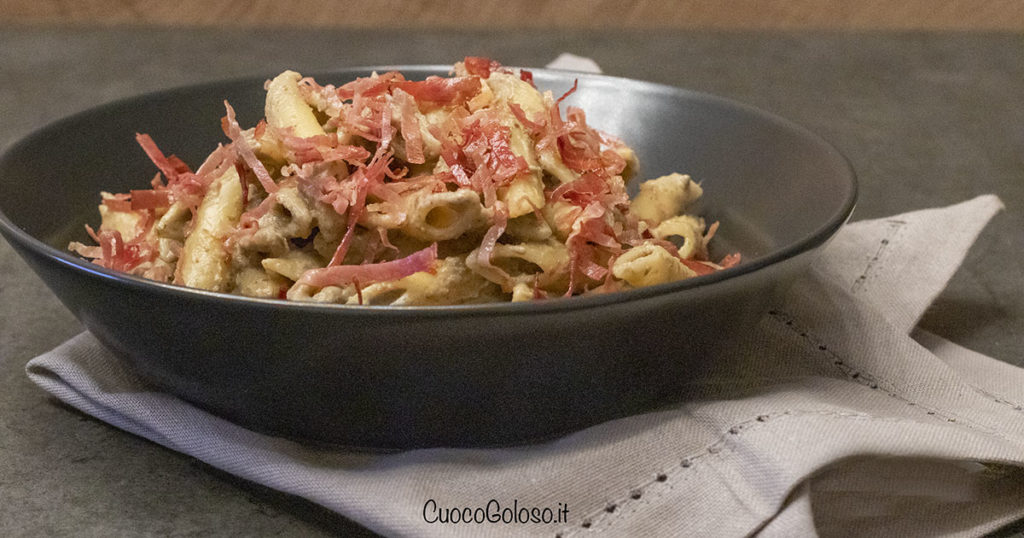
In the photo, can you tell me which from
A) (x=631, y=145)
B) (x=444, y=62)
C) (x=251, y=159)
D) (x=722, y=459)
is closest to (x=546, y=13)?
(x=444, y=62)

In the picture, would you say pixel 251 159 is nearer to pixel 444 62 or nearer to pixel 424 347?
pixel 424 347

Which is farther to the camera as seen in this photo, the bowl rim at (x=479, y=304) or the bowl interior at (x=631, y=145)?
the bowl interior at (x=631, y=145)

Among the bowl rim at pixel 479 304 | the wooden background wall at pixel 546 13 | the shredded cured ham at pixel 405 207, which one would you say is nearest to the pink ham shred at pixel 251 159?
the shredded cured ham at pixel 405 207

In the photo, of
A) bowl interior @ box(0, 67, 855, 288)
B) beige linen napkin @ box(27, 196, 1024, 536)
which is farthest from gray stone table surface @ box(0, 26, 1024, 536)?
bowl interior @ box(0, 67, 855, 288)

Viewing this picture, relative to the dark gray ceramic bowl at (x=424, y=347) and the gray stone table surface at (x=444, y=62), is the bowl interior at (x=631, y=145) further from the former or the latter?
the gray stone table surface at (x=444, y=62)

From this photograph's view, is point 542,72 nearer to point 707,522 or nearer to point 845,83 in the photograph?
point 707,522

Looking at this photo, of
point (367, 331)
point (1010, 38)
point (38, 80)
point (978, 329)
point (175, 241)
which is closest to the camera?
point (367, 331)

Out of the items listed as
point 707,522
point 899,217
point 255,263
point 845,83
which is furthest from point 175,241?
point 845,83
